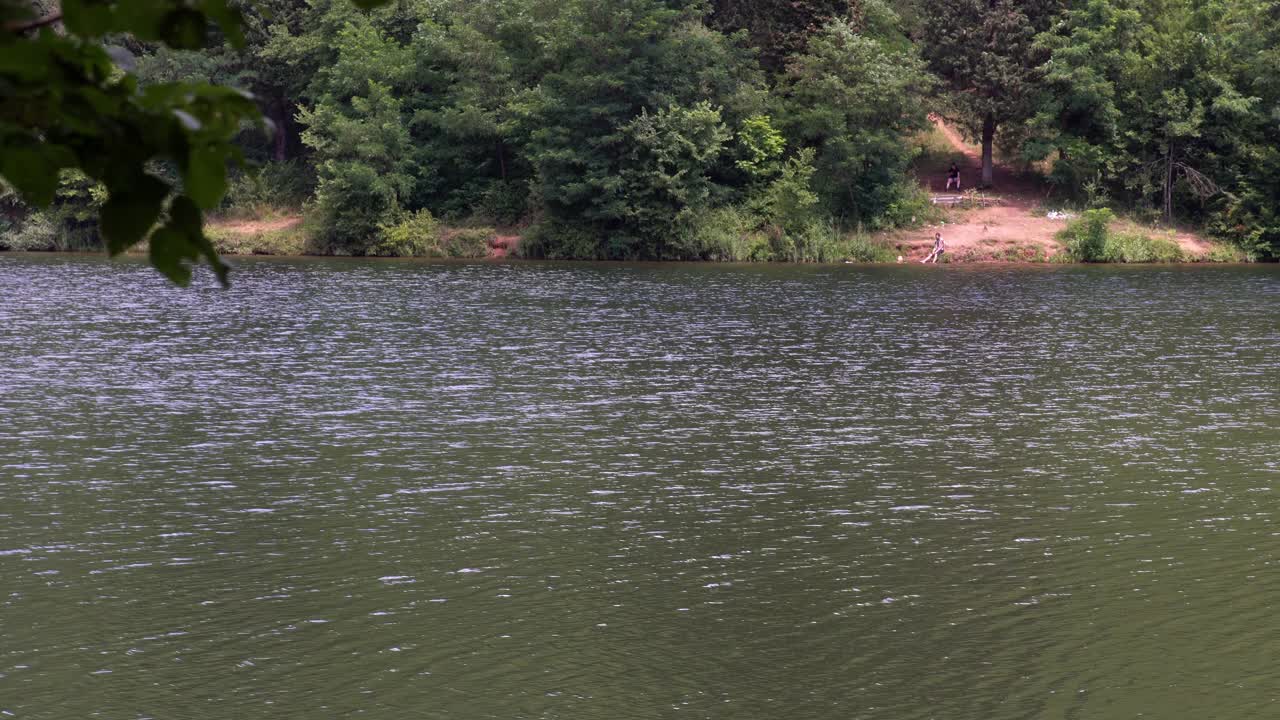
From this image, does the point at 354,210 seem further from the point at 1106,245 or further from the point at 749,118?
the point at 1106,245

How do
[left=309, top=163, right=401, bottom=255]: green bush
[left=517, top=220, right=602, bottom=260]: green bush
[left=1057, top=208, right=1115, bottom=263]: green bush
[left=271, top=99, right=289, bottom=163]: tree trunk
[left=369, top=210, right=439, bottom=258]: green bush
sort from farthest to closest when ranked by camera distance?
1. [left=271, top=99, right=289, bottom=163]: tree trunk
2. [left=369, top=210, right=439, bottom=258]: green bush
3. [left=309, top=163, right=401, bottom=255]: green bush
4. [left=517, top=220, right=602, bottom=260]: green bush
5. [left=1057, top=208, right=1115, bottom=263]: green bush

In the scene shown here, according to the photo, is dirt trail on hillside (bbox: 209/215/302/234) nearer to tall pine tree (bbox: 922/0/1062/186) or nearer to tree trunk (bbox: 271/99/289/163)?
tree trunk (bbox: 271/99/289/163)

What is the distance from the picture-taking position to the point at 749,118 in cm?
6738

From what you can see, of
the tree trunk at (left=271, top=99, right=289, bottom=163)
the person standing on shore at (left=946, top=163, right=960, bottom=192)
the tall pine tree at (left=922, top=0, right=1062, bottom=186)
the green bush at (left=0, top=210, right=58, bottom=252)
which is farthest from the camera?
the tree trunk at (left=271, top=99, right=289, bottom=163)

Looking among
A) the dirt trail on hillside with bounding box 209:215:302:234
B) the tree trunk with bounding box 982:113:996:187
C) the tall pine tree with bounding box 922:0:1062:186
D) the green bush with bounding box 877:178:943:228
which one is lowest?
the dirt trail on hillside with bounding box 209:215:302:234

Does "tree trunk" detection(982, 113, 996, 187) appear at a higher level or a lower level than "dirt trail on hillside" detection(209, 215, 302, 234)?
higher

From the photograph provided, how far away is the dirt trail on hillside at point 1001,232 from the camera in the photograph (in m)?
62.9

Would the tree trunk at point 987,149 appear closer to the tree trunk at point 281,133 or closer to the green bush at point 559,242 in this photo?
the green bush at point 559,242

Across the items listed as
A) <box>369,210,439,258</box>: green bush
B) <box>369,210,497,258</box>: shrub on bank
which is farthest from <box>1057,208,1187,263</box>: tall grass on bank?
<box>369,210,439,258</box>: green bush

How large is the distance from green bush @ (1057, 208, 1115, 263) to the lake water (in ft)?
92.0

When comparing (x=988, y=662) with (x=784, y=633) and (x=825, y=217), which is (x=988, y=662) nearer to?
(x=784, y=633)

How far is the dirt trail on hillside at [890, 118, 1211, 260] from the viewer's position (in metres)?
62.9

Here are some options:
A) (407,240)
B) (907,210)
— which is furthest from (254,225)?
(907,210)

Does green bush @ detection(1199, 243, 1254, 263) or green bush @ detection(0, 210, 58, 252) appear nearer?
green bush @ detection(1199, 243, 1254, 263)
